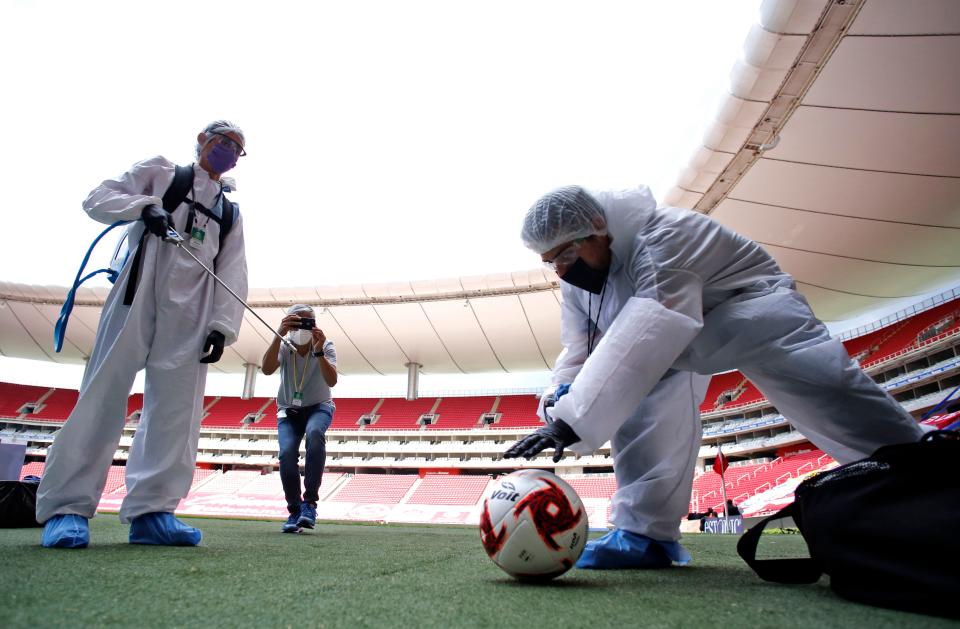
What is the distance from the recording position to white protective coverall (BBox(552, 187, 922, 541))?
159 cm

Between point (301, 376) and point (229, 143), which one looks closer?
point (229, 143)

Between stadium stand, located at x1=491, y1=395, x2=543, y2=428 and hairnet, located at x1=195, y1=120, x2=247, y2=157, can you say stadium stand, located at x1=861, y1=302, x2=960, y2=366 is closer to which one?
stadium stand, located at x1=491, y1=395, x2=543, y2=428

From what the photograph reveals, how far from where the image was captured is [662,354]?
1.62 m

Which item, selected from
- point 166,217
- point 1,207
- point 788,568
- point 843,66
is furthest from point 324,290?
point 788,568

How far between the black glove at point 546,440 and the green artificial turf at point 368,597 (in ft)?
1.12

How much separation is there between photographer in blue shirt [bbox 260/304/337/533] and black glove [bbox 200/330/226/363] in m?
1.34

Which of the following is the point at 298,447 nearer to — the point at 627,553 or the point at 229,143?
the point at 229,143

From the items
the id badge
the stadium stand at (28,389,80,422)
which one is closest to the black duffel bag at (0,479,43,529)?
the id badge

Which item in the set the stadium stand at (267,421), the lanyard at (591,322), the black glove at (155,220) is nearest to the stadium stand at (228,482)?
the stadium stand at (267,421)

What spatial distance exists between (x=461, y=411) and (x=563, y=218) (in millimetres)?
25500

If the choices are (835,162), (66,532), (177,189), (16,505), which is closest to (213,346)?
(177,189)

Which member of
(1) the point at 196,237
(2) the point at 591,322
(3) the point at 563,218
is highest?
(1) the point at 196,237

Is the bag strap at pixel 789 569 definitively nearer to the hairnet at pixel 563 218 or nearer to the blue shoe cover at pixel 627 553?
the blue shoe cover at pixel 627 553

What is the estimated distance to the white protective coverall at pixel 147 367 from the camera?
1.97 m
